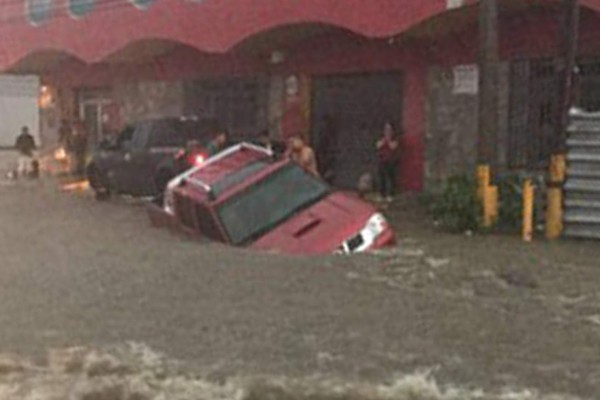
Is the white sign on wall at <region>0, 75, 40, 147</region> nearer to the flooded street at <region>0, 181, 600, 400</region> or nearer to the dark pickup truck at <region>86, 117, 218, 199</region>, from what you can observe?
the dark pickup truck at <region>86, 117, 218, 199</region>

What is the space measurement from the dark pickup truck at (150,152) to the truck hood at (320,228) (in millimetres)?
6898

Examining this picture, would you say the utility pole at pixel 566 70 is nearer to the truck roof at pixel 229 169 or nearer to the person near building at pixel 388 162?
the truck roof at pixel 229 169

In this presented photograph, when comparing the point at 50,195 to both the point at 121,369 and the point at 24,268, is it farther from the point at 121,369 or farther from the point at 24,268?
the point at 121,369

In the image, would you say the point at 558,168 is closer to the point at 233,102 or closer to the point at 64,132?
the point at 233,102

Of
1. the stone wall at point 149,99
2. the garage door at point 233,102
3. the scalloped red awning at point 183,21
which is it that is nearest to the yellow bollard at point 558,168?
the scalloped red awning at point 183,21

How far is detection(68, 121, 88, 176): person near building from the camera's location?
29219 mm

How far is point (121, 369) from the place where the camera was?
641cm

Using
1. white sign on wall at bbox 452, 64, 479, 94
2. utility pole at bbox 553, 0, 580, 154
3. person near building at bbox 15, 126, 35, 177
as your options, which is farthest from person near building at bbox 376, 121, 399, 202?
person near building at bbox 15, 126, 35, 177

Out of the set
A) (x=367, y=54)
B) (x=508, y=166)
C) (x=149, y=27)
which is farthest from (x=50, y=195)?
(x=508, y=166)

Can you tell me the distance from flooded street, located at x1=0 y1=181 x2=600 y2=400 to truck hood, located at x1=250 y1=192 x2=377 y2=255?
53 centimetres

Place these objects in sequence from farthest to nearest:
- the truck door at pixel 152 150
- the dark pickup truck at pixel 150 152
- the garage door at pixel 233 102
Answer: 1. the garage door at pixel 233 102
2. the truck door at pixel 152 150
3. the dark pickup truck at pixel 150 152

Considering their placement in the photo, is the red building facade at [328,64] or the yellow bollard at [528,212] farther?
the red building facade at [328,64]

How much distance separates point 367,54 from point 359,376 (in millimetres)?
14621

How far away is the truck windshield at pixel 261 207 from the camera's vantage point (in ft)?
39.3
